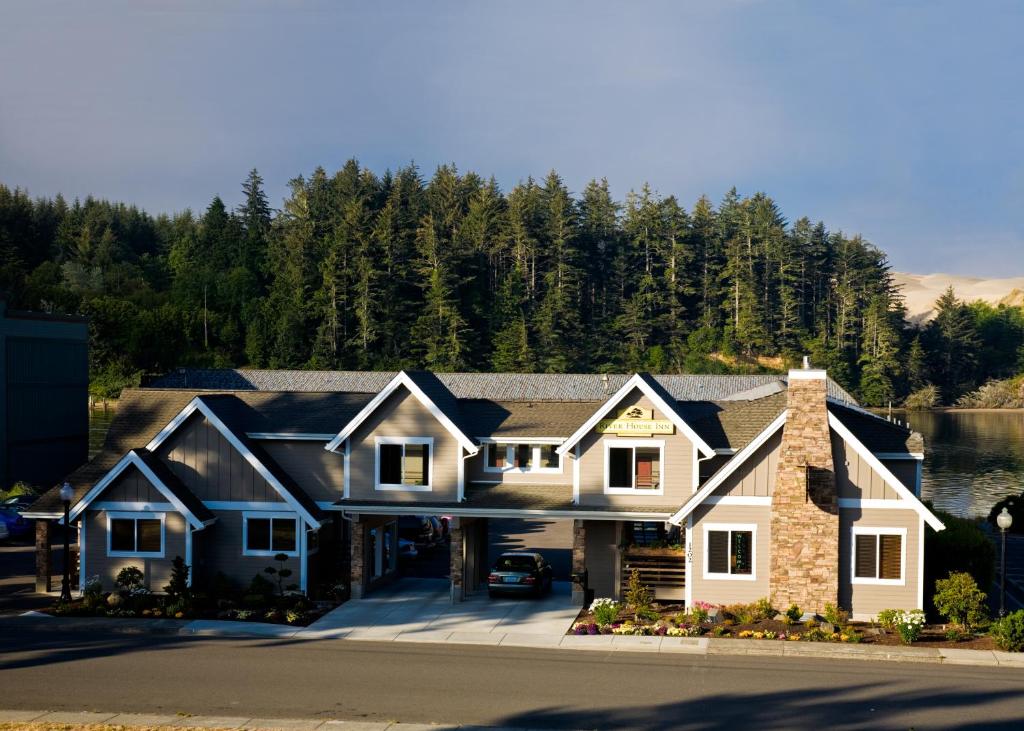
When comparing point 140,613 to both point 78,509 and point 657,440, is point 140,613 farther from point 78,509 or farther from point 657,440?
point 657,440

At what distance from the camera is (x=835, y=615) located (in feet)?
88.2

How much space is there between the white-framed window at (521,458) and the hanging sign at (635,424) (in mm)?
2190

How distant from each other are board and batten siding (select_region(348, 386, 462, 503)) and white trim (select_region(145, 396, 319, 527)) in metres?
1.81

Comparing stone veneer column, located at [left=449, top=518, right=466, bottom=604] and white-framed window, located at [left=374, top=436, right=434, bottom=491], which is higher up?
white-framed window, located at [left=374, top=436, right=434, bottom=491]

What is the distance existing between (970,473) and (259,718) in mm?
71382

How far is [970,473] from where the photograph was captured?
7869 centimetres

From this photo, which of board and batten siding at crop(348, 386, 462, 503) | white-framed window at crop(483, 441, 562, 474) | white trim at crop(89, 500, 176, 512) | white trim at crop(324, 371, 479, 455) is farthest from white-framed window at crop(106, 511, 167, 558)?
white-framed window at crop(483, 441, 562, 474)

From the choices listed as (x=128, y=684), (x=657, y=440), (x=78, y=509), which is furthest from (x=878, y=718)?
(x=78, y=509)

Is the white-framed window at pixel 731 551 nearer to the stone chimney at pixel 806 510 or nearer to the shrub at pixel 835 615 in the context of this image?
the stone chimney at pixel 806 510

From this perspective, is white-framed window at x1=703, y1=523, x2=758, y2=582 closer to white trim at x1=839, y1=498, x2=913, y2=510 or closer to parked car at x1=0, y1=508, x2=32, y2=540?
white trim at x1=839, y1=498, x2=913, y2=510

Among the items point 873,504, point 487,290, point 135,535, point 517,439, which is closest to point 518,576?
point 517,439

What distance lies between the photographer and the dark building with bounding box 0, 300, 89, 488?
167 feet

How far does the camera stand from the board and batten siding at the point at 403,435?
3148 centimetres

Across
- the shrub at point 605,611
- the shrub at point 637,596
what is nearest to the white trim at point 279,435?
the shrub at point 605,611
